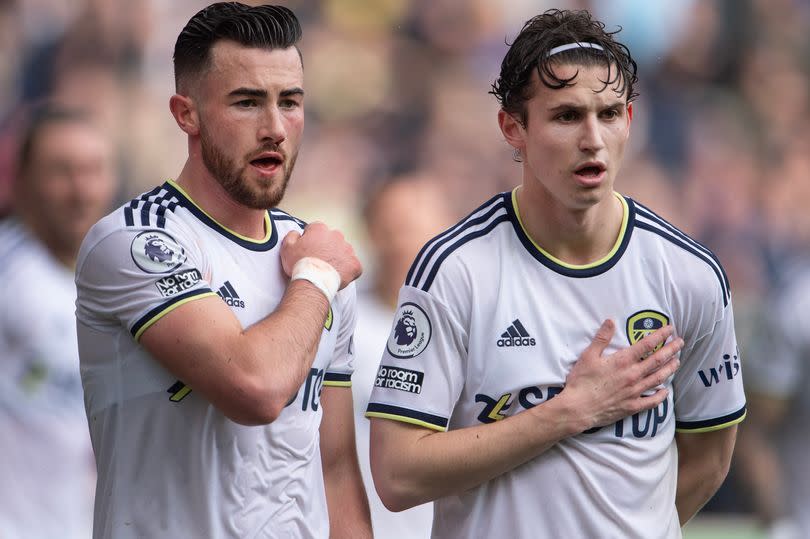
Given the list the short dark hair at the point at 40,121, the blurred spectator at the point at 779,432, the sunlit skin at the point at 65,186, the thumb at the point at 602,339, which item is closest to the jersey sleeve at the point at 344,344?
the thumb at the point at 602,339

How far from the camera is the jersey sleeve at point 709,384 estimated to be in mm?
3859

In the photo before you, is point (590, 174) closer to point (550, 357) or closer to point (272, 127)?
point (550, 357)

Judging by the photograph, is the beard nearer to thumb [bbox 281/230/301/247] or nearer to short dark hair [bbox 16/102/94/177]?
thumb [bbox 281/230/301/247]

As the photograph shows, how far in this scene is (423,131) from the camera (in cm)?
864

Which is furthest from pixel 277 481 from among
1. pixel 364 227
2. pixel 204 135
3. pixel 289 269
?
pixel 364 227

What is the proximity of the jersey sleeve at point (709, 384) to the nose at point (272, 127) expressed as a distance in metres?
1.39

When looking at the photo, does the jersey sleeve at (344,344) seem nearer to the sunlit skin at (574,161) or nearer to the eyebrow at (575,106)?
the sunlit skin at (574,161)

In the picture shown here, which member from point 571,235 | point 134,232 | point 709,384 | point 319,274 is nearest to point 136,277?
point 134,232

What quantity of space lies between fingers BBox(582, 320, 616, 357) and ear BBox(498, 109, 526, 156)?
615mm

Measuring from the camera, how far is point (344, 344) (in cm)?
399

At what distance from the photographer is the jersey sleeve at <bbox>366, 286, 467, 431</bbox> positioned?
12.0 ft

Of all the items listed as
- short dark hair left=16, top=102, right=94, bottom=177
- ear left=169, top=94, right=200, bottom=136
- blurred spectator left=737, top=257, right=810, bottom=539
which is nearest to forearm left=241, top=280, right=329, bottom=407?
ear left=169, top=94, right=200, bottom=136

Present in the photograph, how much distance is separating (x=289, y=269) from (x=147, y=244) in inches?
17.7

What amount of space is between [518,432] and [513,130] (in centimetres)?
97
